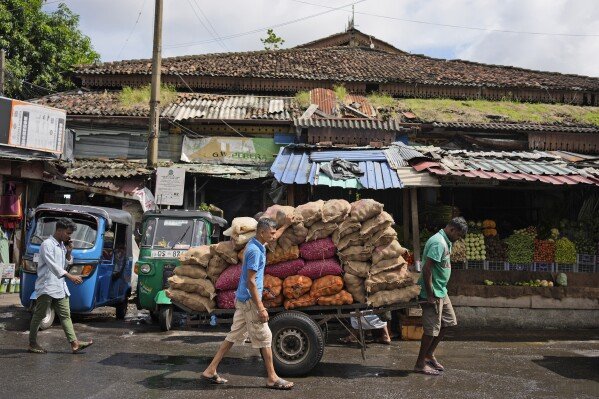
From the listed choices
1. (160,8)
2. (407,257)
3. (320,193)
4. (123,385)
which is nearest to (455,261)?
(407,257)

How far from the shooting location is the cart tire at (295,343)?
7.05 metres

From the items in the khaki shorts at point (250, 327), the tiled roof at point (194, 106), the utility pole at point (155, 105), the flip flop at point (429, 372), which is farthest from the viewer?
the tiled roof at point (194, 106)

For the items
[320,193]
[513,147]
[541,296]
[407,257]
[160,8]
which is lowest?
[541,296]

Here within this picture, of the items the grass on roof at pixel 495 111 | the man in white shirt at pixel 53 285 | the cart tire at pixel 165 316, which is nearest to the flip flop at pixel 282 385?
the man in white shirt at pixel 53 285

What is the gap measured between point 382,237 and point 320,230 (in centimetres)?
85

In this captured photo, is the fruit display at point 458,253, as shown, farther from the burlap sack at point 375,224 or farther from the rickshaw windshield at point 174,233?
the rickshaw windshield at point 174,233

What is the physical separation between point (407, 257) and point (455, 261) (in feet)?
3.43

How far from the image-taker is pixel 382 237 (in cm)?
765

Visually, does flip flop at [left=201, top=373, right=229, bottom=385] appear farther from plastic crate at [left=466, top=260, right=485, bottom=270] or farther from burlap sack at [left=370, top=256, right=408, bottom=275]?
plastic crate at [left=466, top=260, right=485, bottom=270]

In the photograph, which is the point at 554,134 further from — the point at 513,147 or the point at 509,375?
the point at 509,375

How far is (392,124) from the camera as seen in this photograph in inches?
633

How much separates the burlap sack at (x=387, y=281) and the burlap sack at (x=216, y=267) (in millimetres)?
1960

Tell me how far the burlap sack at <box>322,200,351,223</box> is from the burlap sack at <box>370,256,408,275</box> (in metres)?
0.77

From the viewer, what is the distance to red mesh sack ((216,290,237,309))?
7.51 metres
